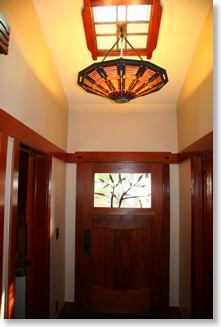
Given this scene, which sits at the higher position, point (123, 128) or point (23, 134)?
point (123, 128)

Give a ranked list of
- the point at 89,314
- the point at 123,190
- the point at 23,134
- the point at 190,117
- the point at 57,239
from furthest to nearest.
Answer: the point at 123,190, the point at 89,314, the point at 57,239, the point at 190,117, the point at 23,134

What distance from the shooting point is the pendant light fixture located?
4.68 ft

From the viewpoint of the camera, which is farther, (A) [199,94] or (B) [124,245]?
(B) [124,245]

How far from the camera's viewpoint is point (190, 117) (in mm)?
2531

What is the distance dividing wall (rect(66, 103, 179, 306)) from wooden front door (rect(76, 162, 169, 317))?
122 mm

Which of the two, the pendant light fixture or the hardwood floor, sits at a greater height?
the pendant light fixture

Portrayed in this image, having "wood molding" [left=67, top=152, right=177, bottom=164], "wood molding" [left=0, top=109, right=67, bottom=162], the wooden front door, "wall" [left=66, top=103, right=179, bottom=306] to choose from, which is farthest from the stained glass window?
"wood molding" [left=0, top=109, right=67, bottom=162]

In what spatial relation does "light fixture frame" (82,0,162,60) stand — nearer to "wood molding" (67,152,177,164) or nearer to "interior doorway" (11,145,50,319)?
"interior doorway" (11,145,50,319)

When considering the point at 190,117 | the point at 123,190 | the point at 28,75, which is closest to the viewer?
the point at 28,75

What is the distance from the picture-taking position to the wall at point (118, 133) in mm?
3201

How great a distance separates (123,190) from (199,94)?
151 centimetres

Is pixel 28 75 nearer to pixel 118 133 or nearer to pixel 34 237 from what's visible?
pixel 34 237

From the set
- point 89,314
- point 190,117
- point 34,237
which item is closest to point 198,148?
point 190,117

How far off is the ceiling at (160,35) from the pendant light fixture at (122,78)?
2.19ft
